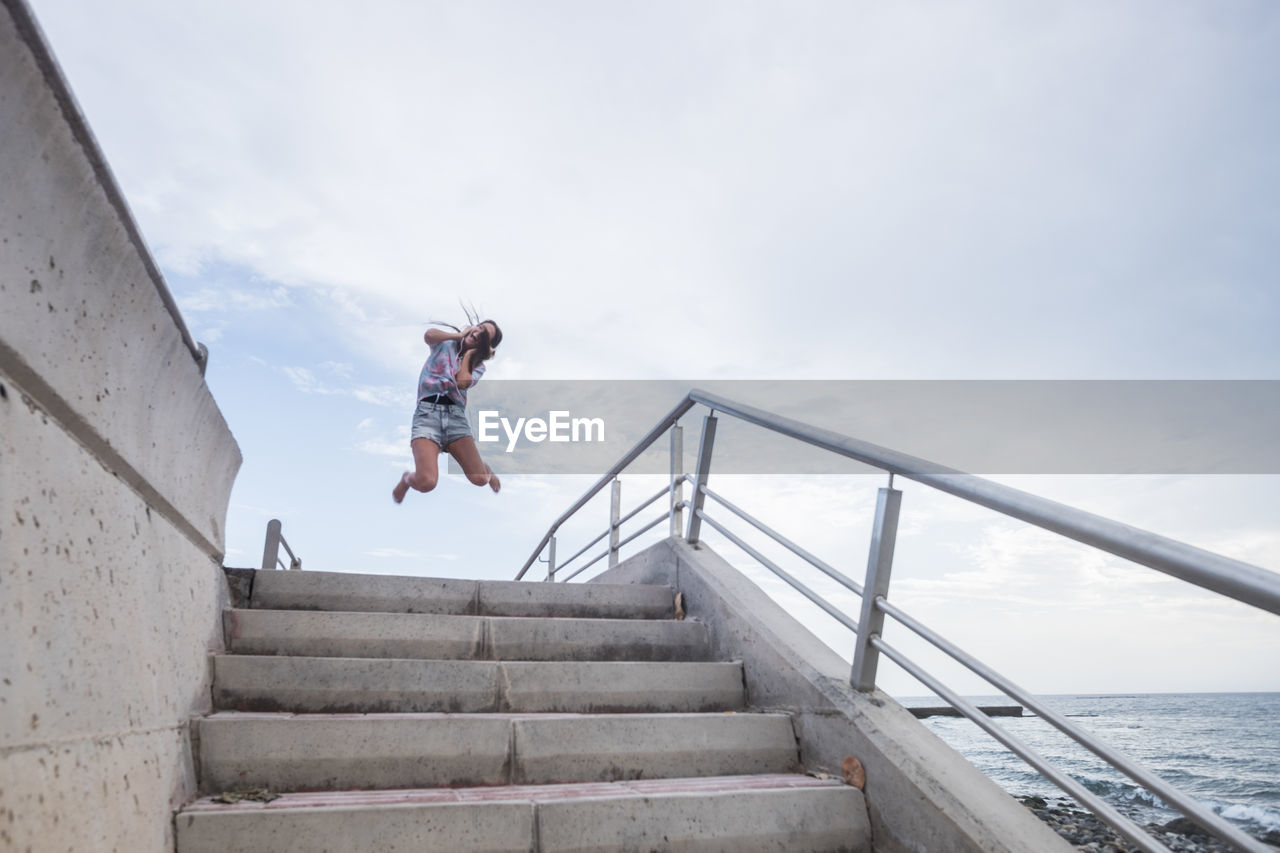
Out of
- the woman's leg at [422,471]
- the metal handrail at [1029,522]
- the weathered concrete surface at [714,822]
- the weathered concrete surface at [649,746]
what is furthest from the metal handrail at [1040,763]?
the woman's leg at [422,471]

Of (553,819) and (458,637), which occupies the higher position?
(458,637)

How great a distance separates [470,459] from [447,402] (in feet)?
1.72

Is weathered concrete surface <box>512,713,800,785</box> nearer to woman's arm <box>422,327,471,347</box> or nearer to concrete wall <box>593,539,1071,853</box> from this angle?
concrete wall <box>593,539,1071,853</box>

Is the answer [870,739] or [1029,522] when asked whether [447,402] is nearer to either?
[870,739]

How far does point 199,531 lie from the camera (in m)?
2.69

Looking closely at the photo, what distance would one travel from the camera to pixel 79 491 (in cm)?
159

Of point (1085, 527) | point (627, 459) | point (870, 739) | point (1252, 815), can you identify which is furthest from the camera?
point (1252, 815)

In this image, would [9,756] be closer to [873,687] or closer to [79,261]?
[79,261]

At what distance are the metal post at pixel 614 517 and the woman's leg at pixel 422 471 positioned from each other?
4.96 ft

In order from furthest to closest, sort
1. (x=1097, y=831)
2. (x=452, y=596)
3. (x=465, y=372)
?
(x=465, y=372) < (x=1097, y=831) < (x=452, y=596)

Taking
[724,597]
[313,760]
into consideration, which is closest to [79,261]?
[313,760]

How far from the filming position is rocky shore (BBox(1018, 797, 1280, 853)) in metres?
4.73

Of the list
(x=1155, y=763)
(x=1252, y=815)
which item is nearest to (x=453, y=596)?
(x=1252, y=815)

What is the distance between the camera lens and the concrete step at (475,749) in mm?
2430
